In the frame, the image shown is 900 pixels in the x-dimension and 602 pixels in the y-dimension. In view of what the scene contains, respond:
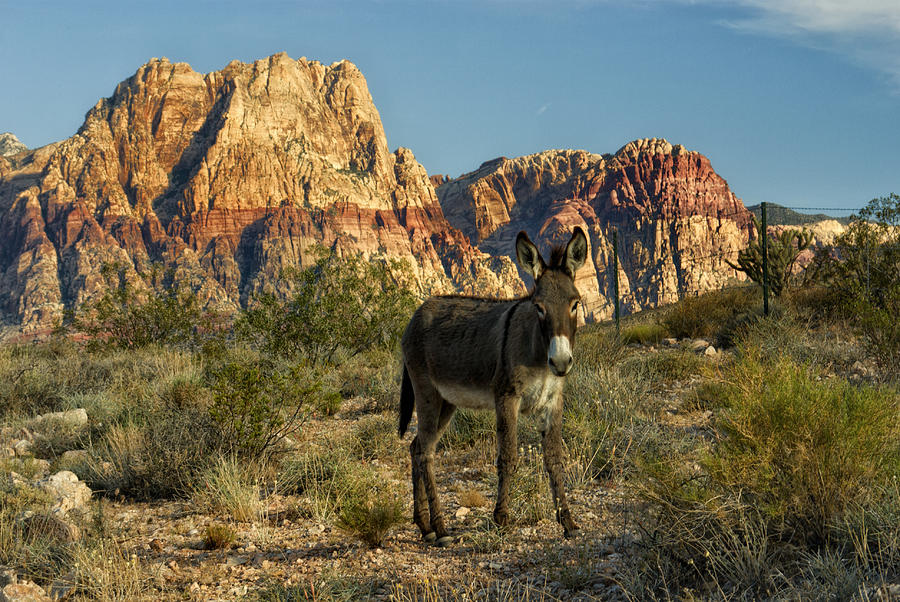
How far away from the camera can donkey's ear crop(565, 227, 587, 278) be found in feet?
14.5

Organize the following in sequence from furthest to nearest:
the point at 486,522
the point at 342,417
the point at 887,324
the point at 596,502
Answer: the point at 342,417
the point at 887,324
the point at 596,502
the point at 486,522

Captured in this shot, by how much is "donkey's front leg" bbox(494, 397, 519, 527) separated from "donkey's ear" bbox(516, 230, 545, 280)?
1.02m

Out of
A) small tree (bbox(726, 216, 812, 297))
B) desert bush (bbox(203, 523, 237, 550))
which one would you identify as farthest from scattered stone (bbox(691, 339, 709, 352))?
desert bush (bbox(203, 523, 237, 550))

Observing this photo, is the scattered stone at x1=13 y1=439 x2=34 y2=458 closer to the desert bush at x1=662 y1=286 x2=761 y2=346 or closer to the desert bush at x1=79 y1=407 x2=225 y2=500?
the desert bush at x1=79 y1=407 x2=225 y2=500

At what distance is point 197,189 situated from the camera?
6737 inches

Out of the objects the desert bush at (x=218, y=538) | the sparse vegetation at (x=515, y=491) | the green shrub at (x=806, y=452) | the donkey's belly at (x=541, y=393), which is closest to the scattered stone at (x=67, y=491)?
the sparse vegetation at (x=515, y=491)

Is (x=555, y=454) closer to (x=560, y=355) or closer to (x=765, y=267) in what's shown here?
(x=560, y=355)

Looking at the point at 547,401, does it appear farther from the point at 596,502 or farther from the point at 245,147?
the point at 245,147

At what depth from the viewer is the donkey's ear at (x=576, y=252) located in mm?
4406

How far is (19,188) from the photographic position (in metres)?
183

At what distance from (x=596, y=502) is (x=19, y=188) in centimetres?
22462

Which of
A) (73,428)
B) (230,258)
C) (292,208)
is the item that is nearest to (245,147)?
(292,208)

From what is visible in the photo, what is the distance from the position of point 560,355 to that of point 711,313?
45.7 feet

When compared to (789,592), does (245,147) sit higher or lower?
higher
